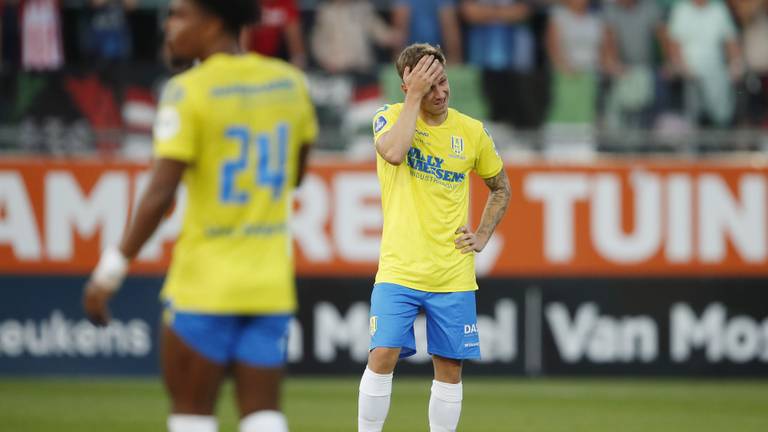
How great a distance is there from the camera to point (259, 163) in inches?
203

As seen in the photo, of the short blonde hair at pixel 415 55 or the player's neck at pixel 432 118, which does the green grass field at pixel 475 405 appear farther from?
the short blonde hair at pixel 415 55

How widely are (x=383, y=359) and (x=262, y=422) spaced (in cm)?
261

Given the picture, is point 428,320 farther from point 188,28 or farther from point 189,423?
point 188,28

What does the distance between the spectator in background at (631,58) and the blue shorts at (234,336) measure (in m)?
9.32

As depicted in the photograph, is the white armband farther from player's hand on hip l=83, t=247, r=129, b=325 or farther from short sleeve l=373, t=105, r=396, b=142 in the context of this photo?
short sleeve l=373, t=105, r=396, b=142

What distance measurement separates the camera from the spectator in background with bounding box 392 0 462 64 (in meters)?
14.8

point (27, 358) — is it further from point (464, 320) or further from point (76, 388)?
point (464, 320)

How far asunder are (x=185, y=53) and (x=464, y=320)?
3186 mm

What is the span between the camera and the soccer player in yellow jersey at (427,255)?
25.4 ft

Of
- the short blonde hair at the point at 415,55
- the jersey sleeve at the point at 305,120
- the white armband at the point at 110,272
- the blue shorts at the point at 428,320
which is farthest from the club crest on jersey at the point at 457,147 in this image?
the white armband at the point at 110,272

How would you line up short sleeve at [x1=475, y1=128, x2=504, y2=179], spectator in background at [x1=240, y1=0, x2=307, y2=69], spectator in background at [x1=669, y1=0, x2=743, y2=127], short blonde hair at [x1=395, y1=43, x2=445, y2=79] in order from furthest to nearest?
spectator in background at [x1=669, y1=0, x2=743, y2=127]
spectator in background at [x1=240, y1=0, x2=307, y2=69]
short sleeve at [x1=475, y1=128, x2=504, y2=179]
short blonde hair at [x1=395, y1=43, x2=445, y2=79]

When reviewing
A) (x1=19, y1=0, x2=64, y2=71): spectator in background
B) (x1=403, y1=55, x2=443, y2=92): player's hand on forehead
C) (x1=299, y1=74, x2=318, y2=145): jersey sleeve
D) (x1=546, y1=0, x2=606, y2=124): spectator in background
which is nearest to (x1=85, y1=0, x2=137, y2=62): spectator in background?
(x1=19, y1=0, x2=64, y2=71): spectator in background

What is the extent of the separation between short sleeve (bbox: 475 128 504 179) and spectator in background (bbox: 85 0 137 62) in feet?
26.1

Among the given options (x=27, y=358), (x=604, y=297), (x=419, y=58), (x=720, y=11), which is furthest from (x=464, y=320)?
(x=720, y=11)
